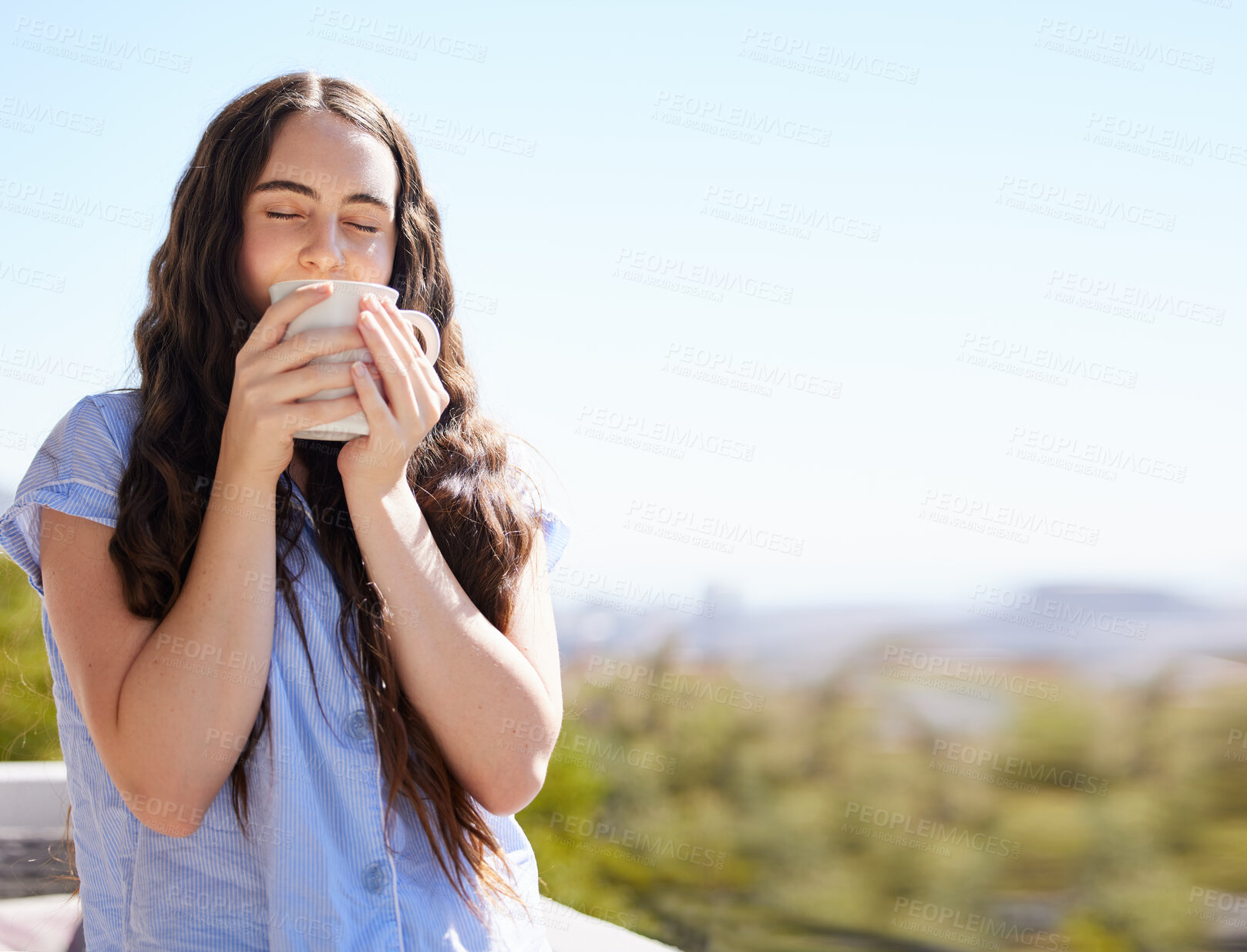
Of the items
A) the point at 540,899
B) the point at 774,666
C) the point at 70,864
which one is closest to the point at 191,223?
the point at 540,899

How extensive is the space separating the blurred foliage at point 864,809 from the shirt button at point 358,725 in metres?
2.17

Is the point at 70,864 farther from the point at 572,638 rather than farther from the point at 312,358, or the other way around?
the point at 572,638

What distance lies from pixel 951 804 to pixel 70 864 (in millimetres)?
3132

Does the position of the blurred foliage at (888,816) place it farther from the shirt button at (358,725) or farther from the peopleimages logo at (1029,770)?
the shirt button at (358,725)

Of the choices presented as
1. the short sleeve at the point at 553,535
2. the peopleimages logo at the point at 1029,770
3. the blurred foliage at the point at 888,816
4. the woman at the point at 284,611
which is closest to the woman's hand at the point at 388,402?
the woman at the point at 284,611

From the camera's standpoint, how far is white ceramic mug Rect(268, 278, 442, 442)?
1119 millimetres

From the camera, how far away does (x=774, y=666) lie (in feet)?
13.9

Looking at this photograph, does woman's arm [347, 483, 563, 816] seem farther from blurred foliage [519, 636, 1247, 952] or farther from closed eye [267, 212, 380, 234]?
blurred foliage [519, 636, 1247, 952]

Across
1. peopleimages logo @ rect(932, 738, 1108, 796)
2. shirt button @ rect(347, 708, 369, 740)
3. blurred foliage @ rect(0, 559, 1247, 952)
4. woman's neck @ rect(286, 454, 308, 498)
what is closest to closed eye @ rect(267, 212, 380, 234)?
woman's neck @ rect(286, 454, 308, 498)

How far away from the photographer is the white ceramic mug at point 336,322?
1.12 metres

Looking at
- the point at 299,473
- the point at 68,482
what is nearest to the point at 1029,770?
the point at 299,473

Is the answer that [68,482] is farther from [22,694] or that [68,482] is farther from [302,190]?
[22,694]

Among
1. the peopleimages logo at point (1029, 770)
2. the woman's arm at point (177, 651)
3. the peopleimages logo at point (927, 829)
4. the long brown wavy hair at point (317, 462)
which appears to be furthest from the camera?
the peopleimages logo at point (927, 829)

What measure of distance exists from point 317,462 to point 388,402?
0.34 m
